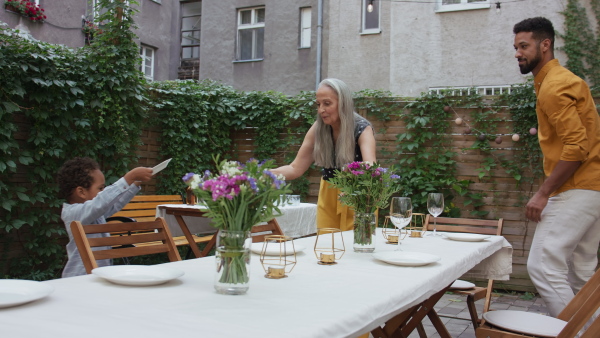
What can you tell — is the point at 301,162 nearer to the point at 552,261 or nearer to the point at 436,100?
the point at 552,261

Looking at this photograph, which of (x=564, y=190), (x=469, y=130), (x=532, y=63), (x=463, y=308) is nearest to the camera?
(x=564, y=190)

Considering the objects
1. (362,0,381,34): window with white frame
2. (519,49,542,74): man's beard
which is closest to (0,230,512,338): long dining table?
(519,49,542,74): man's beard

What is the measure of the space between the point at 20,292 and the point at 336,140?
6.86ft

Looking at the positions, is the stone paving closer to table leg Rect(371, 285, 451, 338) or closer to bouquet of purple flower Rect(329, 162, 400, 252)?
table leg Rect(371, 285, 451, 338)

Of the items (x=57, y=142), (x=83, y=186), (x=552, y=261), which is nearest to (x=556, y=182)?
(x=552, y=261)

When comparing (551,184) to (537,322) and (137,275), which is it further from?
(137,275)

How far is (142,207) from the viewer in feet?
17.7

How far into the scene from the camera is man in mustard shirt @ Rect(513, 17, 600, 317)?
2.66 metres

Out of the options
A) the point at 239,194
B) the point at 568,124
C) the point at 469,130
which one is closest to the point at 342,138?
the point at 568,124

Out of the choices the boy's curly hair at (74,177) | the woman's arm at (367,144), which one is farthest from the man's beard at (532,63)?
the boy's curly hair at (74,177)

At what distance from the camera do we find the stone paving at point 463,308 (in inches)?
155

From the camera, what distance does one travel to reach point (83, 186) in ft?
9.89

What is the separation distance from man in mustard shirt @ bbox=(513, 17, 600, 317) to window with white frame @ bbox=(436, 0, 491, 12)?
739 cm

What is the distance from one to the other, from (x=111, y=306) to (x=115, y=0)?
4643 mm
